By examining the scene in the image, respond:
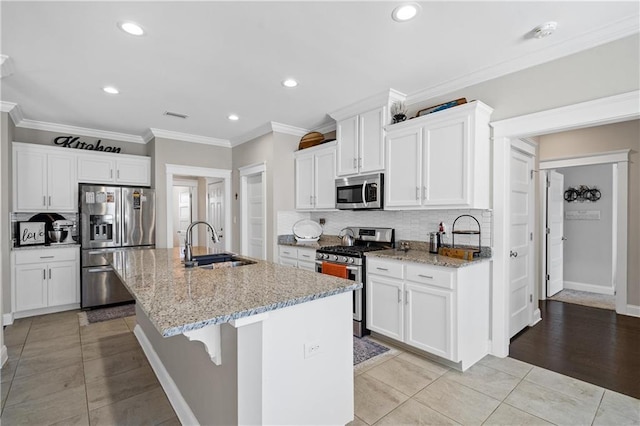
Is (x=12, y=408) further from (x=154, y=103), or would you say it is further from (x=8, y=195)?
(x=154, y=103)

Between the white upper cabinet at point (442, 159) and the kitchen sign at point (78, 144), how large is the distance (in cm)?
432

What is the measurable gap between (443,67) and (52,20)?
298cm

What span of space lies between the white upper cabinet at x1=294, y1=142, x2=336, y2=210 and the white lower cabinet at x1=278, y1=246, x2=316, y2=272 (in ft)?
2.11

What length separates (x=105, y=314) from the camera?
4.17 meters

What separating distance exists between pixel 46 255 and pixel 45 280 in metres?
0.33

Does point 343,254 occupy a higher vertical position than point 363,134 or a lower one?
lower

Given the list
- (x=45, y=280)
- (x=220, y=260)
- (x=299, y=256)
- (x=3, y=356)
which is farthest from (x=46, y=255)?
(x=299, y=256)

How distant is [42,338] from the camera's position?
3.35 meters

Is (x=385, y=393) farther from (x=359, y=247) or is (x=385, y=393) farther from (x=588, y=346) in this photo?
(x=588, y=346)

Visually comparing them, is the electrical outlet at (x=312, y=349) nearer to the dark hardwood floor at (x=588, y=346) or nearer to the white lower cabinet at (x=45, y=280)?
the dark hardwood floor at (x=588, y=346)

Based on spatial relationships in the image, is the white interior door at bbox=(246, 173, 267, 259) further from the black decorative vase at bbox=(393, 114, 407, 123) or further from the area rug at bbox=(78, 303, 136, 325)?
the black decorative vase at bbox=(393, 114, 407, 123)

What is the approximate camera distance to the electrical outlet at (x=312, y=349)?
5.35ft

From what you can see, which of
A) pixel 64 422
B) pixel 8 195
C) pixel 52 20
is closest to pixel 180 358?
pixel 64 422

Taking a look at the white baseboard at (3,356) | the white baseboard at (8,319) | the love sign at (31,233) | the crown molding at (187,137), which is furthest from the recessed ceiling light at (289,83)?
the white baseboard at (8,319)
